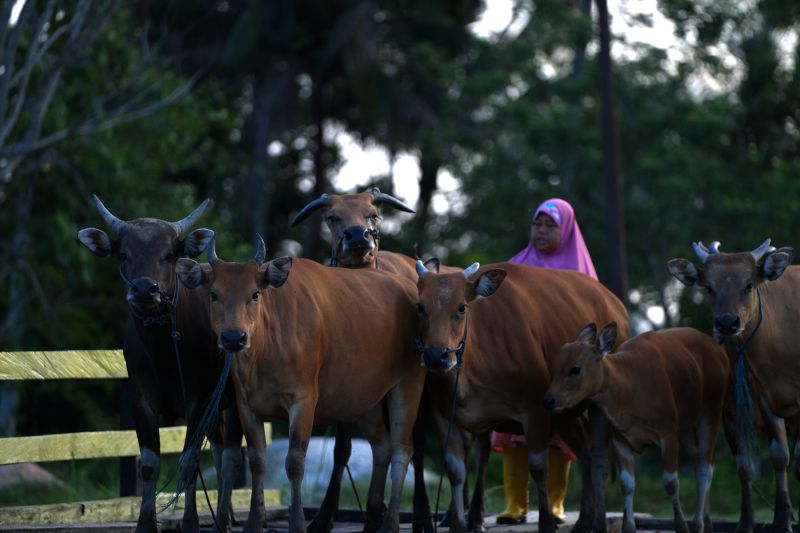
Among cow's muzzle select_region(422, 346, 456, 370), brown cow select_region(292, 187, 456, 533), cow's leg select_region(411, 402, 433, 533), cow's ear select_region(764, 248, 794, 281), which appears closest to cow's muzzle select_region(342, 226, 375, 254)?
brown cow select_region(292, 187, 456, 533)

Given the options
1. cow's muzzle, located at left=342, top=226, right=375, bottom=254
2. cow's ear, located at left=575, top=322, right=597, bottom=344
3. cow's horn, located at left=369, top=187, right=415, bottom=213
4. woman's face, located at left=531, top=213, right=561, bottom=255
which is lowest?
cow's ear, located at left=575, top=322, right=597, bottom=344

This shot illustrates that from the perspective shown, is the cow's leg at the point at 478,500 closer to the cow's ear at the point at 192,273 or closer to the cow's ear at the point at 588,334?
the cow's ear at the point at 588,334

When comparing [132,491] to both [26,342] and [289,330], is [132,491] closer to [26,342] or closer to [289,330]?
[289,330]

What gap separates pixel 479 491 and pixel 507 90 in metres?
24.2

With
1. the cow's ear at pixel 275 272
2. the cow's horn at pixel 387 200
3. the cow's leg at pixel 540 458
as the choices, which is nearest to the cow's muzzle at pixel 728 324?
the cow's leg at pixel 540 458

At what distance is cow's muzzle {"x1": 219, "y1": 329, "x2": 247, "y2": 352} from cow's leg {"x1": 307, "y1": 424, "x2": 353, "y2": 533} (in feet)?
6.81

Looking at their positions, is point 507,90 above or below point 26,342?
above

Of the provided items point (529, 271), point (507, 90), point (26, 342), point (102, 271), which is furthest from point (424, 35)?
point (529, 271)

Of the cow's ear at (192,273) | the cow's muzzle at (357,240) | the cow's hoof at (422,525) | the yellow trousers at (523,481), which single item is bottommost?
the cow's hoof at (422,525)

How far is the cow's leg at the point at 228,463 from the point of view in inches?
347

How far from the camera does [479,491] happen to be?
10219 mm

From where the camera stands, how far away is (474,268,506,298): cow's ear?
9.18 metres

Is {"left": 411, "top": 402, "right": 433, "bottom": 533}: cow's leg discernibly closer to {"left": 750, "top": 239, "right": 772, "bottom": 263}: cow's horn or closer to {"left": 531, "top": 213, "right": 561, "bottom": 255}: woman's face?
{"left": 531, "top": 213, "right": 561, "bottom": 255}: woman's face

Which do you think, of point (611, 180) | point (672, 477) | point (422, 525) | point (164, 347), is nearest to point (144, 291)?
point (164, 347)
